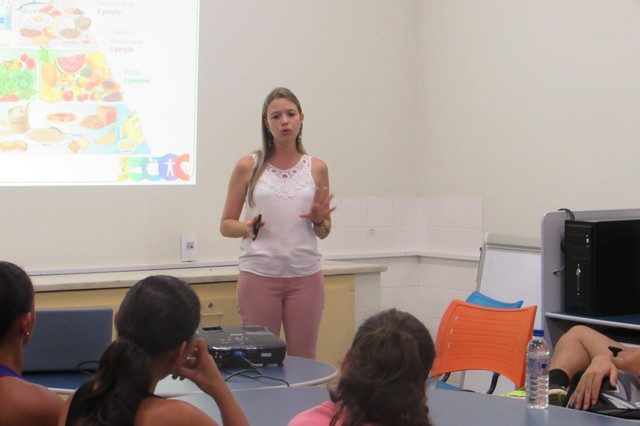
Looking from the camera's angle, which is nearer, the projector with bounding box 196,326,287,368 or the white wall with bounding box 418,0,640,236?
the projector with bounding box 196,326,287,368

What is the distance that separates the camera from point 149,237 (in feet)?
16.4

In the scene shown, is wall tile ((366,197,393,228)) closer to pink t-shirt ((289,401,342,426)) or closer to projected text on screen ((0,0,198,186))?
projected text on screen ((0,0,198,186))

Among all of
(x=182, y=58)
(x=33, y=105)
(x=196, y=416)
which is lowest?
(x=196, y=416)

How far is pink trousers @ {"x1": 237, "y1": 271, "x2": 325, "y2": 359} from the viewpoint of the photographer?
11.8ft

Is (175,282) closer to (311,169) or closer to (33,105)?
(311,169)

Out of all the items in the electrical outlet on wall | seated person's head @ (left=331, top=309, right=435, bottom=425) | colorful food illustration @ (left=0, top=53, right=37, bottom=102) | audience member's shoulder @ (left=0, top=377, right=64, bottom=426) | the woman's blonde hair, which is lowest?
audience member's shoulder @ (left=0, top=377, right=64, bottom=426)

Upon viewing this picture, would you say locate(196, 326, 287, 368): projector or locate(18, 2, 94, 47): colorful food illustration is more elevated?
locate(18, 2, 94, 47): colorful food illustration

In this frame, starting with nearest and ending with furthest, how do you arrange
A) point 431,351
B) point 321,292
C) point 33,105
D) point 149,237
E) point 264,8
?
1. point 431,351
2. point 321,292
3. point 33,105
4. point 149,237
5. point 264,8

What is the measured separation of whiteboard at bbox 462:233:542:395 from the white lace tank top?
1.53 metres

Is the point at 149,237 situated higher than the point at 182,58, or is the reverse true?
the point at 182,58

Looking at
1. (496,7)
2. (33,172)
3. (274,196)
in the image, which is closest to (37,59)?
(33,172)

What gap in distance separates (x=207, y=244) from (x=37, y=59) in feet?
4.60

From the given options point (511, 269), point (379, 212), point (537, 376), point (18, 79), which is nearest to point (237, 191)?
point (18, 79)

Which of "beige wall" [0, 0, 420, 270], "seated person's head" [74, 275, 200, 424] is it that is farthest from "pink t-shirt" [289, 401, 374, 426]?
"beige wall" [0, 0, 420, 270]
